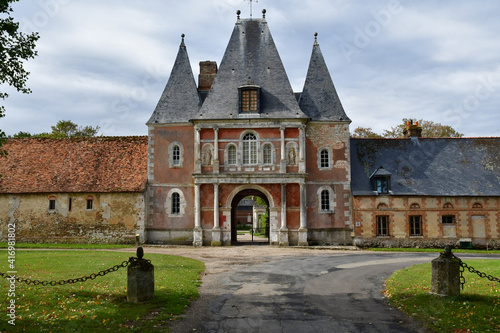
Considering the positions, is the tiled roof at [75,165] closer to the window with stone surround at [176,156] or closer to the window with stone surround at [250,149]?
the window with stone surround at [176,156]

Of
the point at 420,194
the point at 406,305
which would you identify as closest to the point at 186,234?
the point at 420,194

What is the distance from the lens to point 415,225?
32.1 m

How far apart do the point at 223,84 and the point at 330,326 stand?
26166 mm

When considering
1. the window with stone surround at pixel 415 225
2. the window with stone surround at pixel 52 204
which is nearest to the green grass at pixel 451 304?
the window with stone surround at pixel 415 225

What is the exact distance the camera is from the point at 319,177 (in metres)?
32.8

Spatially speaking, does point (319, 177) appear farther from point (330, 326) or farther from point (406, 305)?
point (330, 326)

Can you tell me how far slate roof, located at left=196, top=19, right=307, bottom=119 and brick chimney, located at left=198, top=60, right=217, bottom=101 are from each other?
7.35ft

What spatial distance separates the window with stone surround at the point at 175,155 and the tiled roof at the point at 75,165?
223cm

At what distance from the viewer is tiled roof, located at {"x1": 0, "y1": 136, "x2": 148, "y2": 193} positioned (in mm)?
33000

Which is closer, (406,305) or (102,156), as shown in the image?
(406,305)

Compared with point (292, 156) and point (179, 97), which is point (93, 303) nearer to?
point (292, 156)

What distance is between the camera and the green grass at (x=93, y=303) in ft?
31.6

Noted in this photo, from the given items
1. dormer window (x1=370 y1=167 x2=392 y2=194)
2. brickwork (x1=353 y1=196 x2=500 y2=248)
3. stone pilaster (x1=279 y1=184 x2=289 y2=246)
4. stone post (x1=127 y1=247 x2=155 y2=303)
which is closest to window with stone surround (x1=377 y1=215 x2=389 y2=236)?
brickwork (x1=353 y1=196 x2=500 y2=248)

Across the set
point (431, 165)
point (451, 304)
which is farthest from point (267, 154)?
point (451, 304)
